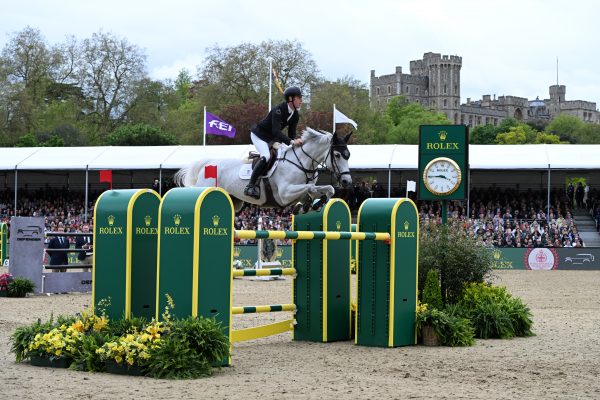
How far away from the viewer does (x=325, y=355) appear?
31.2ft

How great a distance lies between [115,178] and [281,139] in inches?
1266

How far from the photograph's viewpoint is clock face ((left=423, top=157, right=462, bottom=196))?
1280 centimetres

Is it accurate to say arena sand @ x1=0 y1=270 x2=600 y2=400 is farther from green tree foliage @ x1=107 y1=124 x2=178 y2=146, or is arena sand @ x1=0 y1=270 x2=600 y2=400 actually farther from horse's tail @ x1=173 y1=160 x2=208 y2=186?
green tree foliage @ x1=107 y1=124 x2=178 y2=146

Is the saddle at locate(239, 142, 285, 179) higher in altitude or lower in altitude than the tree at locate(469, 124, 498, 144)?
lower

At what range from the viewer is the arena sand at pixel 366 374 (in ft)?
22.7

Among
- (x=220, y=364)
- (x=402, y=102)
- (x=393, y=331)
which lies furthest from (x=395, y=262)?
(x=402, y=102)

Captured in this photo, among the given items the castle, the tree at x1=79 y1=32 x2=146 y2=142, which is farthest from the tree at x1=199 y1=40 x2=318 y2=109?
the castle

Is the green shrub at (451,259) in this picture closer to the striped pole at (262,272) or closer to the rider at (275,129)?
the striped pole at (262,272)

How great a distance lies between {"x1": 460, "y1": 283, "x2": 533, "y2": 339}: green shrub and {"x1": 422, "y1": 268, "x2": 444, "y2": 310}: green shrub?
1.60 feet

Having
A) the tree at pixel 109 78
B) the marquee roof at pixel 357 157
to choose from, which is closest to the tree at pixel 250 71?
the tree at pixel 109 78

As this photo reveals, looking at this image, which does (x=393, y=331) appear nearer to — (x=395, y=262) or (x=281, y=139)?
(x=395, y=262)

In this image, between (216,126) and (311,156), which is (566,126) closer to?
(216,126)

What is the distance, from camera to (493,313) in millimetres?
11305

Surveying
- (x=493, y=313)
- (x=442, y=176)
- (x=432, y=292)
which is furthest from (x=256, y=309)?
(x=442, y=176)
